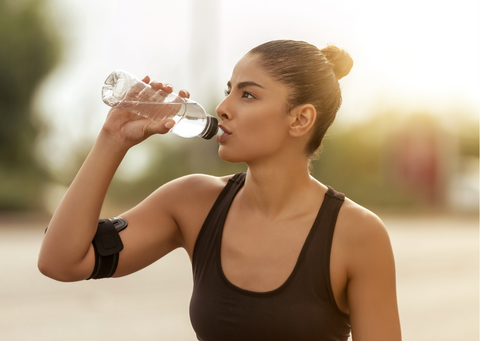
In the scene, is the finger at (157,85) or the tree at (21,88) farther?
the tree at (21,88)

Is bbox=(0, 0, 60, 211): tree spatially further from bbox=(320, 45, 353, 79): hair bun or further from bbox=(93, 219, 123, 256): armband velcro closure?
bbox=(320, 45, 353, 79): hair bun

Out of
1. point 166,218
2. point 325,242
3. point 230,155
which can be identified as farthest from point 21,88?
point 325,242

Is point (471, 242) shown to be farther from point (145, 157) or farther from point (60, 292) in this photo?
point (60, 292)

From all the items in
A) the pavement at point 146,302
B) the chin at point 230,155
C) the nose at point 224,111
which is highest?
the nose at point 224,111

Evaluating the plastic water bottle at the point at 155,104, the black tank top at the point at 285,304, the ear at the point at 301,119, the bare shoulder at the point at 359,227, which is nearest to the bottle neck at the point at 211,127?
the plastic water bottle at the point at 155,104

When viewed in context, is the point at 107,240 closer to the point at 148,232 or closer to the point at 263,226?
the point at 148,232

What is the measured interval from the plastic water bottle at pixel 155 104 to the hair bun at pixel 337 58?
51 centimetres

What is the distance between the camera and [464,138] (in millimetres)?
18328

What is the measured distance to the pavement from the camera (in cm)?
434

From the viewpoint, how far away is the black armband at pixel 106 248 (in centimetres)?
175

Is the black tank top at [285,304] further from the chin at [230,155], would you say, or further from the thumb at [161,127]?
the thumb at [161,127]

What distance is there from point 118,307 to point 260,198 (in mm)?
3438

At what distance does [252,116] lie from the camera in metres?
1.73

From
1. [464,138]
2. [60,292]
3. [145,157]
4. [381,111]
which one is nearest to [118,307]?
[60,292]
